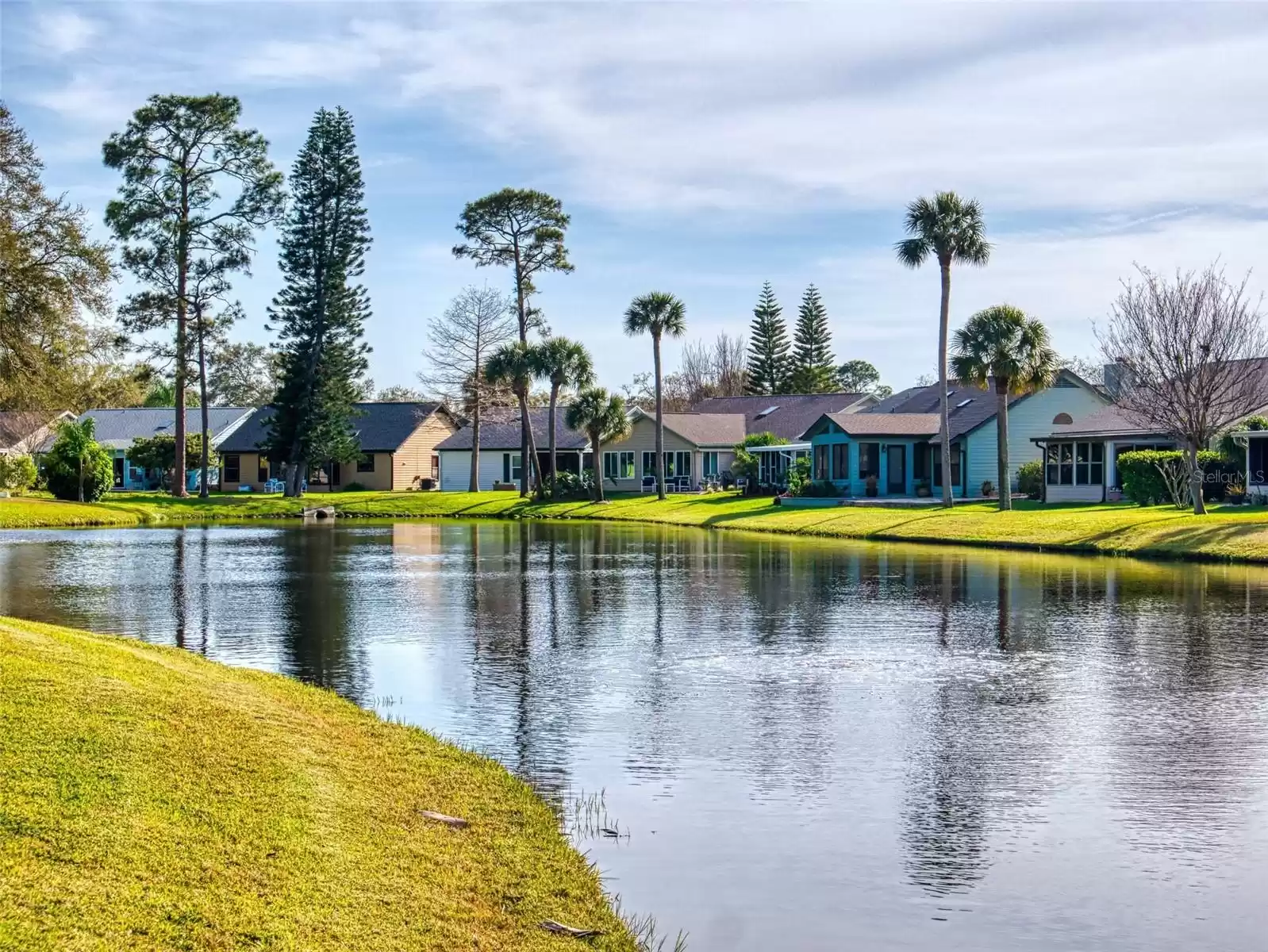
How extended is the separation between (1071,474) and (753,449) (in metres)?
18.3

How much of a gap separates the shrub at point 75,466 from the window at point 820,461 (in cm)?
3112

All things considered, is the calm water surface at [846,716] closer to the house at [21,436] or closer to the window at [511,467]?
the house at [21,436]

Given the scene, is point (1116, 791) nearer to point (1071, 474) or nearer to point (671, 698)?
point (671, 698)

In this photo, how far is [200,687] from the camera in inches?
486

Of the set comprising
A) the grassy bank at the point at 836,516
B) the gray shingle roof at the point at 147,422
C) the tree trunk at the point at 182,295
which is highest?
the tree trunk at the point at 182,295

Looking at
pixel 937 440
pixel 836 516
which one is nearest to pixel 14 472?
pixel 836 516

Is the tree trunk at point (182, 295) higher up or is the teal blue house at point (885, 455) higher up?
the tree trunk at point (182, 295)

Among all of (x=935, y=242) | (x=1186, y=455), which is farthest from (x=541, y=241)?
(x=1186, y=455)

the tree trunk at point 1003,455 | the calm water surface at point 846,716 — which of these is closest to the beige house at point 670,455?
the tree trunk at point 1003,455

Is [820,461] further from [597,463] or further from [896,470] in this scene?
[597,463]

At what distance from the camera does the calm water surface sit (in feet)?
28.6

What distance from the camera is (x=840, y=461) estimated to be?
2360 inches

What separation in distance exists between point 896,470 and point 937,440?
2209mm

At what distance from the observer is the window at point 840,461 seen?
195 ft
